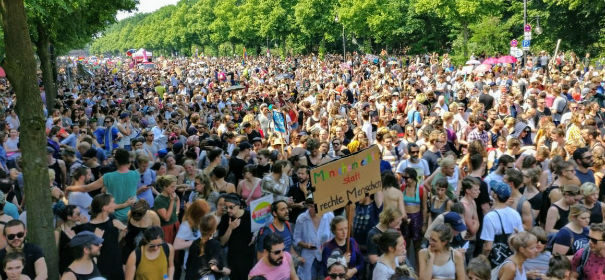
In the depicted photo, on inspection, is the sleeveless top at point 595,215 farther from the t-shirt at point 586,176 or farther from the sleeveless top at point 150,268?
the sleeveless top at point 150,268

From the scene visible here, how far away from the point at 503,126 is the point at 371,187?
16.3 feet

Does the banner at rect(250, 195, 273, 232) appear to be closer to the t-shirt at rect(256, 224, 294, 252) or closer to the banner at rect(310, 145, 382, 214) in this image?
the t-shirt at rect(256, 224, 294, 252)

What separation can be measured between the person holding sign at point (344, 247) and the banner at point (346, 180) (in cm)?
26

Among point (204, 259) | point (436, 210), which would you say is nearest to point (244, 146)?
point (436, 210)

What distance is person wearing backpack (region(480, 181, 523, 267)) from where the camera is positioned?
6.48 metres

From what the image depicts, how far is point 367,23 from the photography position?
54281mm

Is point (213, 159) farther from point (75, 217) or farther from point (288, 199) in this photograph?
point (75, 217)

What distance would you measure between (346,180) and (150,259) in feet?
7.00

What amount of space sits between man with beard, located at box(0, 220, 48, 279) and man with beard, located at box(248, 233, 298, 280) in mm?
1825

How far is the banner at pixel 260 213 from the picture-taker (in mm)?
6902

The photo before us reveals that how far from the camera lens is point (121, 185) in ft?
25.6

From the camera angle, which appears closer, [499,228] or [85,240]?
[85,240]

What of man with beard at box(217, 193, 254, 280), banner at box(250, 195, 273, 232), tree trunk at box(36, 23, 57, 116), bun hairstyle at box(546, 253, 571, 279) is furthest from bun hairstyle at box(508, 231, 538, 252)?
tree trunk at box(36, 23, 57, 116)

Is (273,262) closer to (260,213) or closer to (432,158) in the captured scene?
(260,213)
